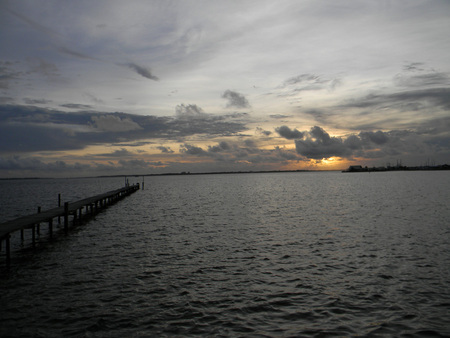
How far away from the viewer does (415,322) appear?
28.2ft

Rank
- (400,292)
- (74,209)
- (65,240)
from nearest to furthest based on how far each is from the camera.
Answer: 1. (400,292)
2. (65,240)
3. (74,209)

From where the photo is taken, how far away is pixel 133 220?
95.9ft

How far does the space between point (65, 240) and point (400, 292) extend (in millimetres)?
19378

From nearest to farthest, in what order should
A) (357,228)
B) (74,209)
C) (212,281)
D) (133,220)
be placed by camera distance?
(212,281) → (357,228) → (74,209) → (133,220)

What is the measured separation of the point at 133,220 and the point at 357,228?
62.6ft

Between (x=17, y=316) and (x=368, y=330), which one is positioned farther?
(x=17, y=316)

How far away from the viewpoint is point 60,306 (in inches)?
387

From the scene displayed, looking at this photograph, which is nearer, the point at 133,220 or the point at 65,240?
the point at 65,240

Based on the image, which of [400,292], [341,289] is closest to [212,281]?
[341,289]

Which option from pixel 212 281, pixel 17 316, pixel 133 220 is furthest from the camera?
pixel 133 220

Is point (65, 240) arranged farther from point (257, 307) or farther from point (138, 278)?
point (257, 307)

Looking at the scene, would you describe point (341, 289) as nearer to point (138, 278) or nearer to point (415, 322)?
point (415, 322)

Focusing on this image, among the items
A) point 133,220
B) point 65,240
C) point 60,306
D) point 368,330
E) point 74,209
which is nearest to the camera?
point 368,330

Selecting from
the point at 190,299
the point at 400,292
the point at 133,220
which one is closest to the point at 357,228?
the point at 400,292
